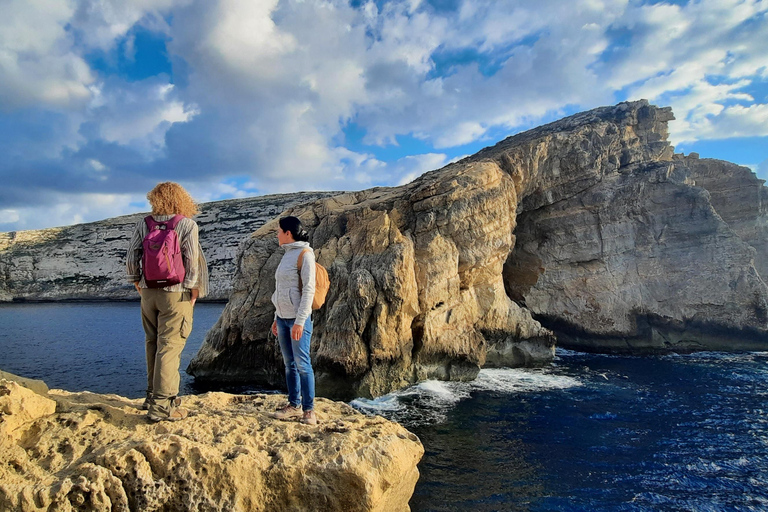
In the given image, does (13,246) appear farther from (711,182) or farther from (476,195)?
(711,182)

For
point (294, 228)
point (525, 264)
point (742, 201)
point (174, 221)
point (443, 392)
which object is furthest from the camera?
point (742, 201)

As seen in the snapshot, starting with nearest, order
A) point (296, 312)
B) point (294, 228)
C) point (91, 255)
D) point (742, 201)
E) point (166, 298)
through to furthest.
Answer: point (166, 298), point (296, 312), point (294, 228), point (742, 201), point (91, 255)

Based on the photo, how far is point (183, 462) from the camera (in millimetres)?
4348

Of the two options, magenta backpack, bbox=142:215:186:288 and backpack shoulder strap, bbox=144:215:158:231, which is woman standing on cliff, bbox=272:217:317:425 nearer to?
magenta backpack, bbox=142:215:186:288

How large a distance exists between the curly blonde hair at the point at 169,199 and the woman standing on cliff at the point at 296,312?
1.27 metres

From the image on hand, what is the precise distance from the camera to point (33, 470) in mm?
4066

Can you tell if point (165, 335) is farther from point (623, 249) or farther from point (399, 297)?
point (623, 249)

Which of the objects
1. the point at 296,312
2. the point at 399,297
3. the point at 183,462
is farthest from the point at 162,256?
the point at 399,297

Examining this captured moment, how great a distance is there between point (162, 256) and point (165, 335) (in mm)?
1001

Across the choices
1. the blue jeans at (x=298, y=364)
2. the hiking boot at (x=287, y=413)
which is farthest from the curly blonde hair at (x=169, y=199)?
the hiking boot at (x=287, y=413)

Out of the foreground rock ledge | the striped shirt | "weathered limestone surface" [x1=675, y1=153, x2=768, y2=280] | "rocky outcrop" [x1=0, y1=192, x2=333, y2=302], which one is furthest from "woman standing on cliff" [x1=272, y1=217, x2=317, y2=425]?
"rocky outcrop" [x1=0, y1=192, x2=333, y2=302]

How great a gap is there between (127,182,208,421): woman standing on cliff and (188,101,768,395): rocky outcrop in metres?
10.2

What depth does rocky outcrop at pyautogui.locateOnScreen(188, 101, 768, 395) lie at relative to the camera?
16375 mm

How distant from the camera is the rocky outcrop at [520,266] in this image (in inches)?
645
